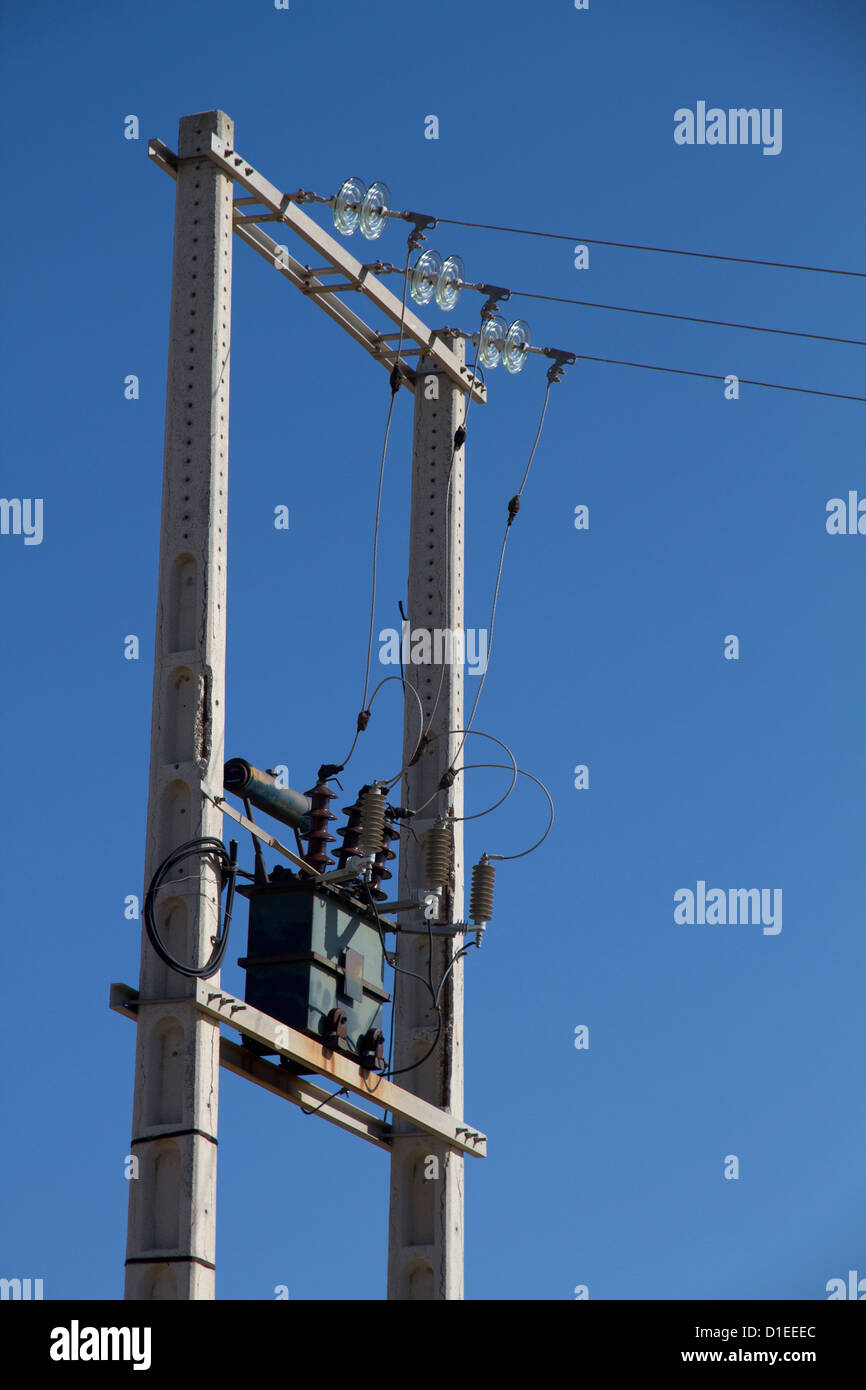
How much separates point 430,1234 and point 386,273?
257 inches

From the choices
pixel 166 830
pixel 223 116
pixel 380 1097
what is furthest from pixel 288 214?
pixel 380 1097

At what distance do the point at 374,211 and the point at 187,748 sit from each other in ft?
14.6

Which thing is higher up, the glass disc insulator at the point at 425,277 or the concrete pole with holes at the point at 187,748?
the glass disc insulator at the point at 425,277

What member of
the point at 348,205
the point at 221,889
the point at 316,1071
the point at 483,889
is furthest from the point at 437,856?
the point at 348,205

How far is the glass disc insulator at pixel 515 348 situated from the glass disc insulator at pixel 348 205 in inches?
94.0

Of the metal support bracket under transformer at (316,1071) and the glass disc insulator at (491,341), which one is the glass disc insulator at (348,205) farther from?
the metal support bracket under transformer at (316,1071)

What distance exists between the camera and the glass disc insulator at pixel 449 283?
716 inches

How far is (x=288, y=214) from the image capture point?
648 inches

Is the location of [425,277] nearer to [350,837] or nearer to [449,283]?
[449,283]

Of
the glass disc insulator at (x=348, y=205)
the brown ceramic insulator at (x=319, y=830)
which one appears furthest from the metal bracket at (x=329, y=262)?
the brown ceramic insulator at (x=319, y=830)

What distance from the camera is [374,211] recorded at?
1708cm

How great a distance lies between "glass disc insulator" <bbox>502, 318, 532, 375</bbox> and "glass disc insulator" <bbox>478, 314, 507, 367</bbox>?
5 cm

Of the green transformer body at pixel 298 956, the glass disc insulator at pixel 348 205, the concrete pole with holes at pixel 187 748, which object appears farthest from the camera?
the glass disc insulator at pixel 348 205

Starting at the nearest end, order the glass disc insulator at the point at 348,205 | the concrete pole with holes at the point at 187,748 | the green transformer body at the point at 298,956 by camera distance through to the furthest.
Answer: the concrete pole with holes at the point at 187,748, the green transformer body at the point at 298,956, the glass disc insulator at the point at 348,205
